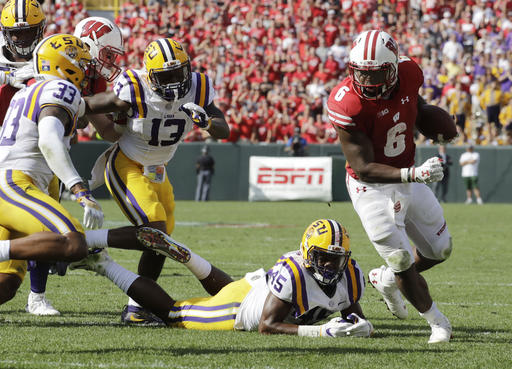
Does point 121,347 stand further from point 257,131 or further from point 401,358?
point 257,131

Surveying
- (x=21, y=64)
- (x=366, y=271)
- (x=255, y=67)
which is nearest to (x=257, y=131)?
(x=255, y=67)

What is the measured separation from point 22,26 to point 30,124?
1505 mm

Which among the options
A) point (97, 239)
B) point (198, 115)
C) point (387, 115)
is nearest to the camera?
point (387, 115)

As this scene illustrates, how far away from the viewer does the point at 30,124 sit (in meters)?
4.63

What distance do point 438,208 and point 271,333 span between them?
4.01 feet

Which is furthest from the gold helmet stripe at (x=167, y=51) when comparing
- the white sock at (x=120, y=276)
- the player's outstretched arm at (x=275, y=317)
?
the player's outstretched arm at (x=275, y=317)

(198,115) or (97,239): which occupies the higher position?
(198,115)

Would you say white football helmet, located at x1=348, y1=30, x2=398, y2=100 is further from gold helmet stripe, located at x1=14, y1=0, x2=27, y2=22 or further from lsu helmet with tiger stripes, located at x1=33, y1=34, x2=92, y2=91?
gold helmet stripe, located at x1=14, y1=0, x2=27, y2=22

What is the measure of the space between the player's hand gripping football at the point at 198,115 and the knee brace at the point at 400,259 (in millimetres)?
1379

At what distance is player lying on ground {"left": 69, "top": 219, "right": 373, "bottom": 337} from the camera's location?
15.5 ft

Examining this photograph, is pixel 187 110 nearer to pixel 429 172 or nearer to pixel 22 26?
pixel 22 26

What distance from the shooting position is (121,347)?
171 inches

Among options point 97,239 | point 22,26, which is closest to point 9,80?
point 22,26

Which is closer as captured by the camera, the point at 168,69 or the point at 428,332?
the point at 428,332
